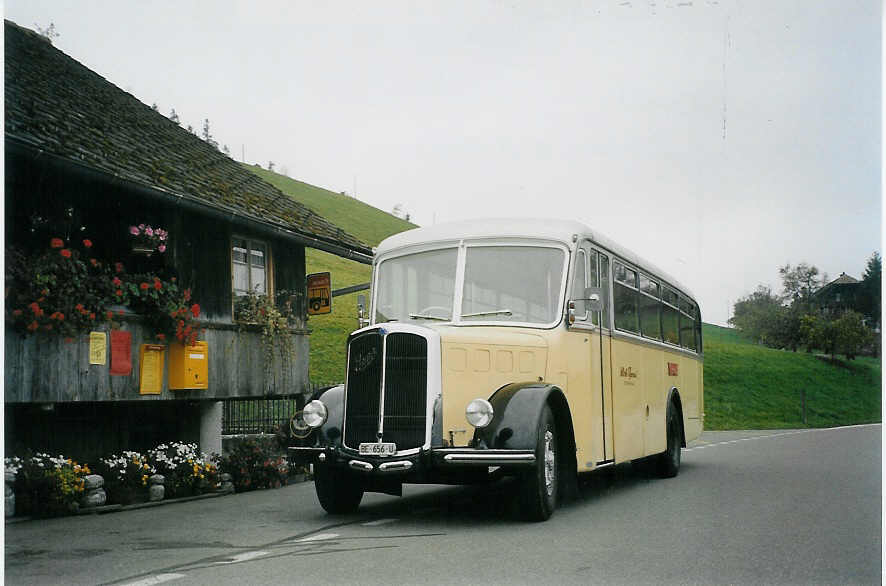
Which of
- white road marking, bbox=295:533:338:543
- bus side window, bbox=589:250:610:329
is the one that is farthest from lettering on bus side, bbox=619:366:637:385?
white road marking, bbox=295:533:338:543

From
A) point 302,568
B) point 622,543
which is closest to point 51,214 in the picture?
point 302,568

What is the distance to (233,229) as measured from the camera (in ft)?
53.2

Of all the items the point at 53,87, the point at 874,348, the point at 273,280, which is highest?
the point at 53,87

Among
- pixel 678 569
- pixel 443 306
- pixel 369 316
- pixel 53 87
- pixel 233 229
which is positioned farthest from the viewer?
pixel 233 229

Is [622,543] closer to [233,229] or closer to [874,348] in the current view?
[874,348]

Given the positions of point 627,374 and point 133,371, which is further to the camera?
point 133,371

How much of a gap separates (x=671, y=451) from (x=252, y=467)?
5666 millimetres

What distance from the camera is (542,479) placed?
8.52m

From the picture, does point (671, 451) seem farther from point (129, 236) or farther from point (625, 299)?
point (129, 236)

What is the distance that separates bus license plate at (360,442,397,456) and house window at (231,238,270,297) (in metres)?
8.13

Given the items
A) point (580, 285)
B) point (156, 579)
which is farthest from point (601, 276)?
point (156, 579)

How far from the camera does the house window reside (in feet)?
53.5

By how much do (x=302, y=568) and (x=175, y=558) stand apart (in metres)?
1.13

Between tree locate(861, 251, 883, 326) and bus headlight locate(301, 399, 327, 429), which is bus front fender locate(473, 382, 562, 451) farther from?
tree locate(861, 251, 883, 326)
